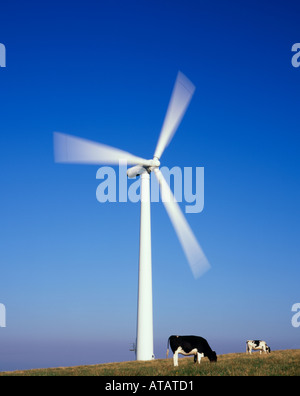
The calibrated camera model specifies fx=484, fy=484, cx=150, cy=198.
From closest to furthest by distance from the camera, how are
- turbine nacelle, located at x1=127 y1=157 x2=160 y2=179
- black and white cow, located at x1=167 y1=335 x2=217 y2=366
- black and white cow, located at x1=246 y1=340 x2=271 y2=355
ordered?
black and white cow, located at x1=167 y1=335 x2=217 y2=366 < black and white cow, located at x1=246 y1=340 x2=271 y2=355 < turbine nacelle, located at x1=127 y1=157 x2=160 y2=179

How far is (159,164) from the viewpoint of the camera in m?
41.6

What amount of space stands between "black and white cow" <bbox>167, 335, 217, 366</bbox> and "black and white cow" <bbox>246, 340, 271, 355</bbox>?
1007 centimetres

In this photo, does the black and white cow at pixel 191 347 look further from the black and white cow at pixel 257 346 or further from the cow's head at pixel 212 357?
the black and white cow at pixel 257 346

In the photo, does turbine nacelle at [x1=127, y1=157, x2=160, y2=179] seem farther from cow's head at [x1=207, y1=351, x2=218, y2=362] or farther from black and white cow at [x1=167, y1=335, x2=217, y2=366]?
cow's head at [x1=207, y1=351, x2=218, y2=362]

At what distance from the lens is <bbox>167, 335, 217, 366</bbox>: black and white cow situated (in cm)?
2766

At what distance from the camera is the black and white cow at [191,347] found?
27656 millimetres

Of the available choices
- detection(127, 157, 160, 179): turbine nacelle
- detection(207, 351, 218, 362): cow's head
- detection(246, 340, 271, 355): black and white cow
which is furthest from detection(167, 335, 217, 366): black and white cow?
detection(127, 157, 160, 179): turbine nacelle

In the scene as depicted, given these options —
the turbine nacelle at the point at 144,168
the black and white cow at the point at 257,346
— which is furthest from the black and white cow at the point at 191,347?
the turbine nacelle at the point at 144,168

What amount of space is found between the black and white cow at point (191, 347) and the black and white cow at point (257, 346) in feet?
33.0
